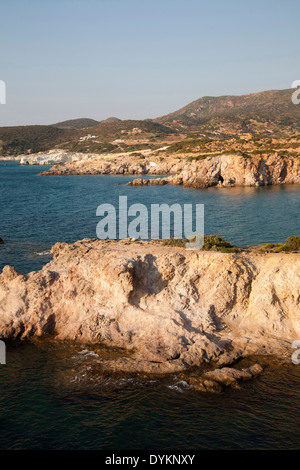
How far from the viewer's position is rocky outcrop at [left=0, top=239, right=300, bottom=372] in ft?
60.5

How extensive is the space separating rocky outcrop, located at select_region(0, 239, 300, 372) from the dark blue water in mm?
8636

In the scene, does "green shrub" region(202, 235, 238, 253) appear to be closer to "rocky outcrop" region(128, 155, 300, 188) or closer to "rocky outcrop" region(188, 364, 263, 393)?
"rocky outcrop" region(188, 364, 263, 393)

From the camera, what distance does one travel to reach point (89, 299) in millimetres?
20344

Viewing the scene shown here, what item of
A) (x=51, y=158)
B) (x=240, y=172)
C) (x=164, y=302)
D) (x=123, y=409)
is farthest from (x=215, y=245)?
(x=51, y=158)

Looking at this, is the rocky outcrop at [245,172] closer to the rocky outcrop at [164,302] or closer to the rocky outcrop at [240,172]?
the rocky outcrop at [240,172]

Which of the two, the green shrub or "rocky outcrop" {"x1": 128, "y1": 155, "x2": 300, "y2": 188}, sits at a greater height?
"rocky outcrop" {"x1": 128, "y1": 155, "x2": 300, "y2": 188}

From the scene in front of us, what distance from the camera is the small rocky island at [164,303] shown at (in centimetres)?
1830

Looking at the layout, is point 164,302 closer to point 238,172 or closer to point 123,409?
point 123,409

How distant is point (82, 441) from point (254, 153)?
77.9m

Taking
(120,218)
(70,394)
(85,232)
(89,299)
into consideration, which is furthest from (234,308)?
(120,218)

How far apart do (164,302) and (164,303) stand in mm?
63

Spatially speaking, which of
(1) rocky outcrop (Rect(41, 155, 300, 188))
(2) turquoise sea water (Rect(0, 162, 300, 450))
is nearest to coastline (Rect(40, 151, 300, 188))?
(1) rocky outcrop (Rect(41, 155, 300, 188))

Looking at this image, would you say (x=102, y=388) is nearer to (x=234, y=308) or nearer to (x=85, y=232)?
(x=234, y=308)

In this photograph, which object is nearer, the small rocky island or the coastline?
the small rocky island
